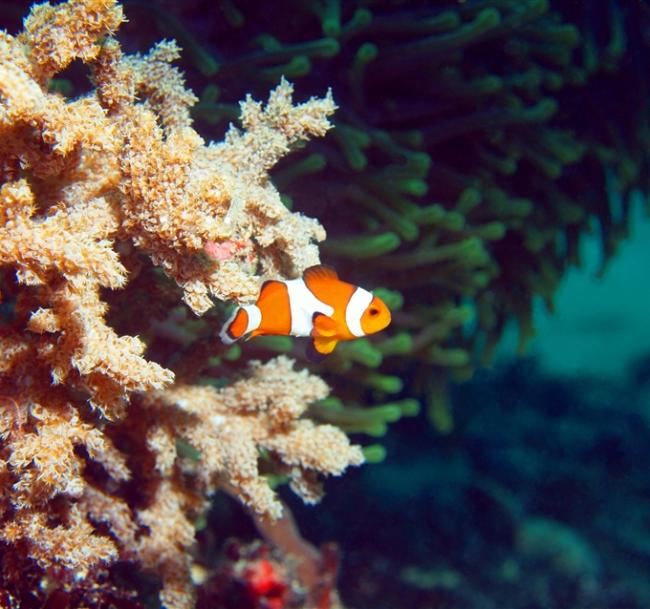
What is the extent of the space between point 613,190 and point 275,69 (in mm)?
2725

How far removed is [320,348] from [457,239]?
4.96 feet

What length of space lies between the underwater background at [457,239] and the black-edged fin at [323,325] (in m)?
0.81

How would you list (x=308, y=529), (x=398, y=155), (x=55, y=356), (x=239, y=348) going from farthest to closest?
1. (x=308, y=529)
2. (x=398, y=155)
3. (x=239, y=348)
4. (x=55, y=356)

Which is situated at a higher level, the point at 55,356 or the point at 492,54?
the point at 492,54

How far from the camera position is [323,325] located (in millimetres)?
2000

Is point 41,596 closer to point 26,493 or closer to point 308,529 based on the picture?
point 26,493

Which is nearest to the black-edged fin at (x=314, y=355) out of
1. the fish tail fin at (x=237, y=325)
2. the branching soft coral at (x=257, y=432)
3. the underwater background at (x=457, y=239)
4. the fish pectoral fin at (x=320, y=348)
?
the fish pectoral fin at (x=320, y=348)

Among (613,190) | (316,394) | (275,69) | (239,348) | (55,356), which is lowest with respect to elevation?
(55,356)

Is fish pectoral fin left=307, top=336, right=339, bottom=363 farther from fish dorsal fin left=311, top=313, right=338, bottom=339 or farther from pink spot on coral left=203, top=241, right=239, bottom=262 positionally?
pink spot on coral left=203, top=241, right=239, bottom=262

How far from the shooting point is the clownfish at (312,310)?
6.42 ft

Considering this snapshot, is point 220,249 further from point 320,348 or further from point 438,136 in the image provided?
point 438,136

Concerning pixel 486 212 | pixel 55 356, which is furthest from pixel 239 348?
pixel 486 212

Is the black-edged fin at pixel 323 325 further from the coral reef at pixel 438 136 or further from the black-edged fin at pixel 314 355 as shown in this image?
the coral reef at pixel 438 136

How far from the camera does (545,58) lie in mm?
3305
